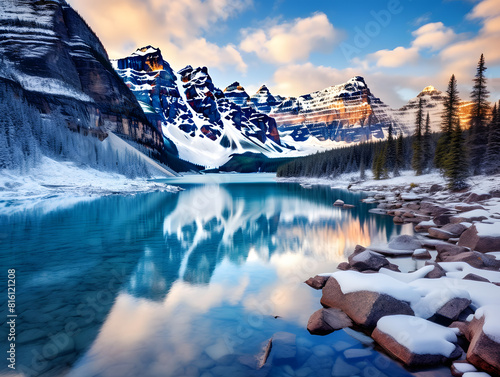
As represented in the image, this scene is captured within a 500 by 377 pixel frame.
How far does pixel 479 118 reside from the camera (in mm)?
47031

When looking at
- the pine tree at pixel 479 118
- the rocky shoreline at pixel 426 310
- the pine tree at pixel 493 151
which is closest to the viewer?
the rocky shoreline at pixel 426 310

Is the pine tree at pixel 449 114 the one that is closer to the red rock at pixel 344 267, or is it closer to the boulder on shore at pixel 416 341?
the red rock at pixel 344 267

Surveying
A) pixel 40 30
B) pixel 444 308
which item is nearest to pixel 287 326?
pixel 444 308

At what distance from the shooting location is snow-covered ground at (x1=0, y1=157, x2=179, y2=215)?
3347cm

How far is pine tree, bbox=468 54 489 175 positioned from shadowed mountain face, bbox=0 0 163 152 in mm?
84967

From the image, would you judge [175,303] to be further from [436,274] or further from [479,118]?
[479,118]

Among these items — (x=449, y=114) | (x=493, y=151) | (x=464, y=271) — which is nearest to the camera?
(x=464, y=271)

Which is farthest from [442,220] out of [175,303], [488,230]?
[175,303]

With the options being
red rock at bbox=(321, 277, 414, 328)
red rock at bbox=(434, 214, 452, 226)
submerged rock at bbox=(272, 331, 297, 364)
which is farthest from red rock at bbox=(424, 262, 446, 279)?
red rock at bbox=(434, 214, 452, 226)

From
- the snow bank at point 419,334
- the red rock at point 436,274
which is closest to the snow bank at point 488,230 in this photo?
the red rock at point 436,274

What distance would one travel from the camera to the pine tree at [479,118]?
147ft

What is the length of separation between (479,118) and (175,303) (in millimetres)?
58955

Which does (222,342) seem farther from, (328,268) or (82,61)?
(82,61)

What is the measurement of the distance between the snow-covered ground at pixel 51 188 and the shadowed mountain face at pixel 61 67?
18.6 metres
